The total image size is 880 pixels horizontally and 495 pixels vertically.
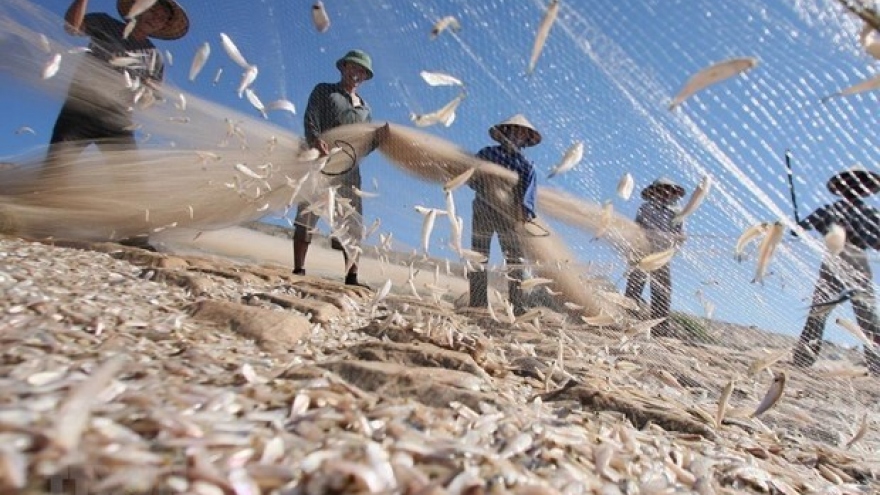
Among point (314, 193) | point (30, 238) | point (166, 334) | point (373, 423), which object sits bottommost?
point (30, 238)

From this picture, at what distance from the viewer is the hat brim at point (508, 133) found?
11.5 feet

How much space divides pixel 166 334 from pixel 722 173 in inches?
91.5

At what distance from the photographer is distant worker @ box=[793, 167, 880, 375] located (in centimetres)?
221

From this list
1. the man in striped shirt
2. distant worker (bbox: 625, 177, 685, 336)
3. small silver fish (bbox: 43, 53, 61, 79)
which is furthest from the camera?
the man in striped shirt

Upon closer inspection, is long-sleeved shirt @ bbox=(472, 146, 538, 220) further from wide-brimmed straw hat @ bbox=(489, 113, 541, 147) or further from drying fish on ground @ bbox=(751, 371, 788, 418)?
drying fish on ground @ bbox=(751, 371, 788, 418)

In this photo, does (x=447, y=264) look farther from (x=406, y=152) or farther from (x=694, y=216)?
(x=694, y=216)

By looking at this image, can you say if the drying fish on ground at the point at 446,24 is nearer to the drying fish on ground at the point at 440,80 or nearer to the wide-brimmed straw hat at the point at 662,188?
the drying fish on ground at the point at 440,80

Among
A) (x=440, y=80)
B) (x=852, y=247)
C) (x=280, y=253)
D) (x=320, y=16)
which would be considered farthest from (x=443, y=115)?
(x=280, y=253)

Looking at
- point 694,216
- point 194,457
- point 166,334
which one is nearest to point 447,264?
point 694,216

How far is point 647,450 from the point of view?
1402 mm

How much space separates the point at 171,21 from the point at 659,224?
146 inches

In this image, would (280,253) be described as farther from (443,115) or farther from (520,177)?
(443,115)

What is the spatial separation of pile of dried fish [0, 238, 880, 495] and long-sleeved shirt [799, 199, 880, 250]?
603 mm

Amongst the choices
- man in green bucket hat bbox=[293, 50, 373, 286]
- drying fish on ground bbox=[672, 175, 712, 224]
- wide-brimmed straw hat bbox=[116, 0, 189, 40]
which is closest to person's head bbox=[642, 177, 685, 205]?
drying fish on ground bbox=[672, 175, 712, 224]
